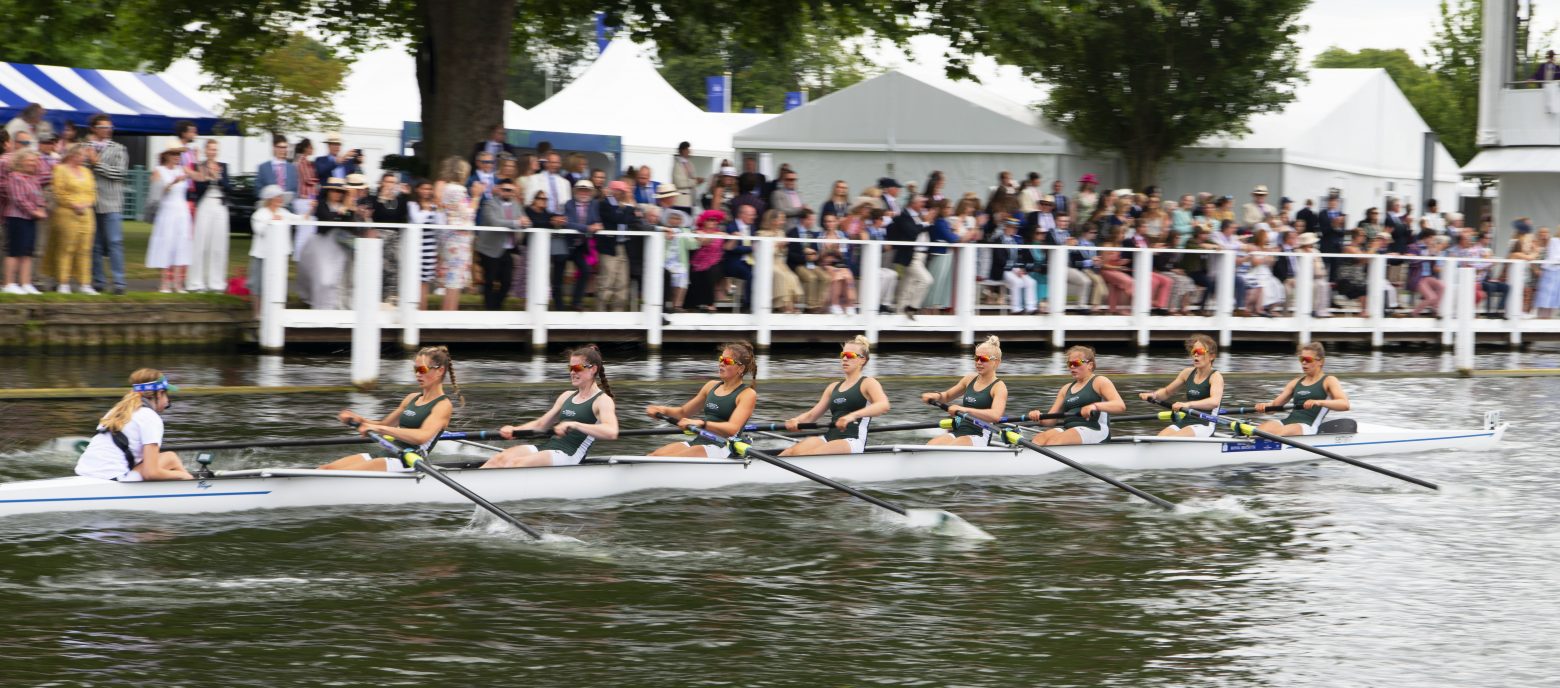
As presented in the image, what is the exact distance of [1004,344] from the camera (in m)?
23.6

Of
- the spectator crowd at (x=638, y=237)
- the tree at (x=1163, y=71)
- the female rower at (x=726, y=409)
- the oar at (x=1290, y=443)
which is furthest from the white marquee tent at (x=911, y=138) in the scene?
the female rower at (x=726, y=409)

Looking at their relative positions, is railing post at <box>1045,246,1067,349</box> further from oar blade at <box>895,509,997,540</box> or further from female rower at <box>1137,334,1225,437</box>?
oar blade at <box>895,509,997,540</box>

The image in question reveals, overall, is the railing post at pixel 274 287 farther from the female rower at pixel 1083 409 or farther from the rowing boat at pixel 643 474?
the female rower at pixel 1083 409

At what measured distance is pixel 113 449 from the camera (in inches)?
424

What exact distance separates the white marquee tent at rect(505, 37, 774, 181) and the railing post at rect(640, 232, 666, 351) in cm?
1453

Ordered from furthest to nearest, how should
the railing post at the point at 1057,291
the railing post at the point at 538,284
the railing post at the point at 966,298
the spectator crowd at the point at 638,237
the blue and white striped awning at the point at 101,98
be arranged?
the blue and white striped awning at the point at 101,98, the railing post at the point at 1057,291, the railing post at the point at 966,298, the railing post at the point at 538,284, the spectator crowd at the point at 638,237

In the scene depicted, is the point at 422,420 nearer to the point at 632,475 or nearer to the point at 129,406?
the point at 632,475

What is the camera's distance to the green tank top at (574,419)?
12297 mm

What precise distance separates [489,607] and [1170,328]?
16586 mm

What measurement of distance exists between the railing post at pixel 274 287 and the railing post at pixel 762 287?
5.56m

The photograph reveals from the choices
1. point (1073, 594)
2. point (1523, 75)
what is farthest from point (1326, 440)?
point (1523, 75)

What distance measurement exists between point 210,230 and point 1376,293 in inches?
653

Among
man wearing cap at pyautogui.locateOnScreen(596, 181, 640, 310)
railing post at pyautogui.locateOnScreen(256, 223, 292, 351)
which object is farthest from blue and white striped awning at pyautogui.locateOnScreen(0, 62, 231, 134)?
man wearing cap at pyautogui.locateOnScreen(596, 181, 640, 310)

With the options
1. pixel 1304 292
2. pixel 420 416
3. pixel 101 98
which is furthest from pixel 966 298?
pixel 101 98
